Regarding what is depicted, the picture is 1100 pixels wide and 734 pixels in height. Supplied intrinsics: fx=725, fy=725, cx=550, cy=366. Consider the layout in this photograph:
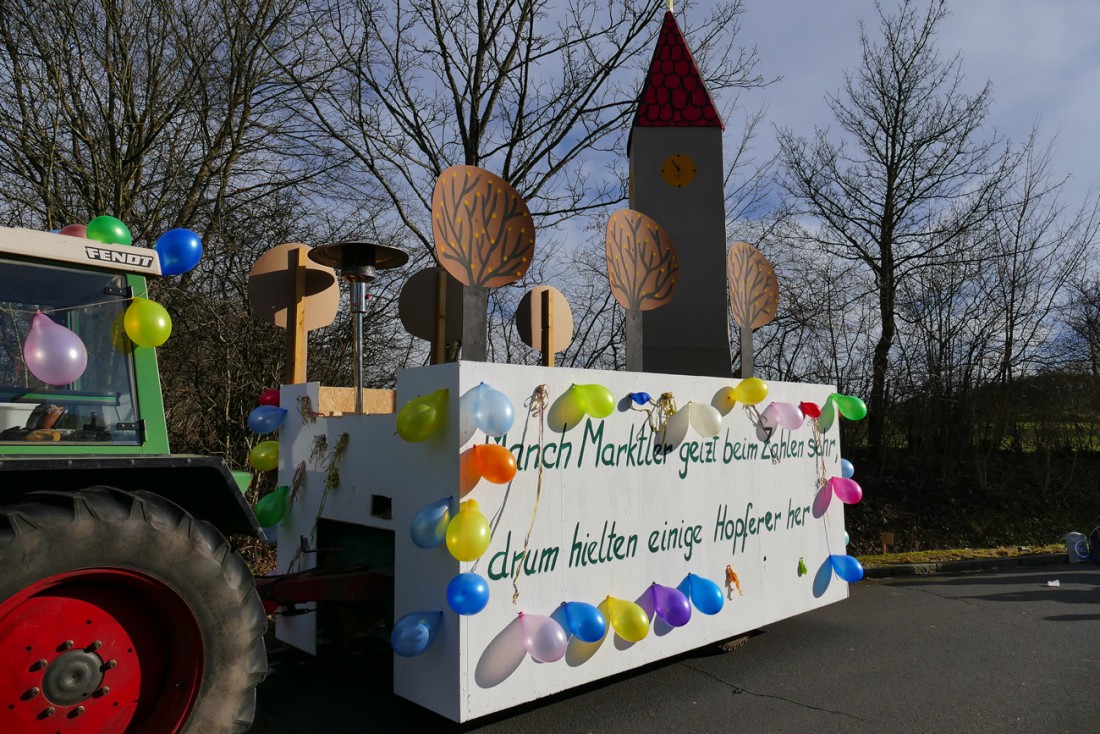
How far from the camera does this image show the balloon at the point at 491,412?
10.7ft

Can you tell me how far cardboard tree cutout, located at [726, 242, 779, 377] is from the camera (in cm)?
606

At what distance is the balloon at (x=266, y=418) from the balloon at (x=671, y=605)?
8.05 feet

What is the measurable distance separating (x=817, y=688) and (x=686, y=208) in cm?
390

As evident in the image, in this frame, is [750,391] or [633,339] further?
[633,339]

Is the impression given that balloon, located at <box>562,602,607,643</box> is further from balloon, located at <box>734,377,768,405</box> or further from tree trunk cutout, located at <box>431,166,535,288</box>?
tree trunk cutout, located at <box>431,166,535,288</box>

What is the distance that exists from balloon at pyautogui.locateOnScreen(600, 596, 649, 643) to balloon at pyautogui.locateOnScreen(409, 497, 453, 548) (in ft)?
3.72

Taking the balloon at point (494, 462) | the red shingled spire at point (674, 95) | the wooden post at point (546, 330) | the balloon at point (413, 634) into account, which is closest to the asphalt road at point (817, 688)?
the balloon at point (413, 634)

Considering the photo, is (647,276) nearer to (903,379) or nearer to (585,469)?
(585,469)

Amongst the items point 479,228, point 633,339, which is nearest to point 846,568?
point 633,339

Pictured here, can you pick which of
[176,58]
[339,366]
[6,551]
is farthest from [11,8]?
[6,551]

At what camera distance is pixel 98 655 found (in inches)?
96.3

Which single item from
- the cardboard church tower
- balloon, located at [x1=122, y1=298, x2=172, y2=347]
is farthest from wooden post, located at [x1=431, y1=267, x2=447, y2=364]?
balloon, located at [x1=122, y1=298, x2=172, y2=347]

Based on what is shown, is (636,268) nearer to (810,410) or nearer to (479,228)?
(479,228)

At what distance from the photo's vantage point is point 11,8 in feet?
25.1
